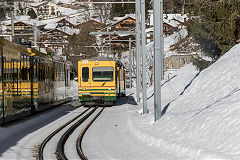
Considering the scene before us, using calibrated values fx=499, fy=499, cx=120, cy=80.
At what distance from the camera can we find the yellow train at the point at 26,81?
16953 mm

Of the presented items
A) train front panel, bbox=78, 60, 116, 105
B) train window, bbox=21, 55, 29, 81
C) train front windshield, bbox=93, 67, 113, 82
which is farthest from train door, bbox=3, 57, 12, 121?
train front windshield, bbox=93, 67, 113, 82

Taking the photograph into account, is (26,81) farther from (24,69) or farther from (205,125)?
(205,125)

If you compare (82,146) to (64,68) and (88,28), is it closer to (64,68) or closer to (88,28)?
(64,68)

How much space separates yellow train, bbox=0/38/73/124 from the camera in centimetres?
1695

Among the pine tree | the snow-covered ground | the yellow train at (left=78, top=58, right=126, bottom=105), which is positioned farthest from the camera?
the yellow train at (left=78, top=58, right=126, bottom=105)

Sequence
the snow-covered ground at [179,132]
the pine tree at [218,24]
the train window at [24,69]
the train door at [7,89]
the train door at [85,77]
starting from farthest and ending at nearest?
the train door at [85,77], the pine tree at [218,24], the train window at [24,69], the train door at [7,89], the snow-covered ground at [179,132]

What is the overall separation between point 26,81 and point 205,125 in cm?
1083

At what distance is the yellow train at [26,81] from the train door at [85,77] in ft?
4.67

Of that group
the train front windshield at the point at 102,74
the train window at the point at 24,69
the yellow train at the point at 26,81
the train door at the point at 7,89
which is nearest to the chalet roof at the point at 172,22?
the yellow train at the point at 26,81

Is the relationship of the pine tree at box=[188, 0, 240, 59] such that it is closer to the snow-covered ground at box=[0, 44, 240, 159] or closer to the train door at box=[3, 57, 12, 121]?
the snow-covered ground at box=[0, 44, 240, 159]

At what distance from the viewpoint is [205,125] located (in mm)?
12164

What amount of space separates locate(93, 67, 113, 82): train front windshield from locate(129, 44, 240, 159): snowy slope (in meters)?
10.4

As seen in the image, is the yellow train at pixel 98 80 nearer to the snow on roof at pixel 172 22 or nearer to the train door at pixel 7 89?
the train door at pixel 7 89

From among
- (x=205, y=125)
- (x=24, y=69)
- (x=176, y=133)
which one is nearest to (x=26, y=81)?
(x=24, y=69)
